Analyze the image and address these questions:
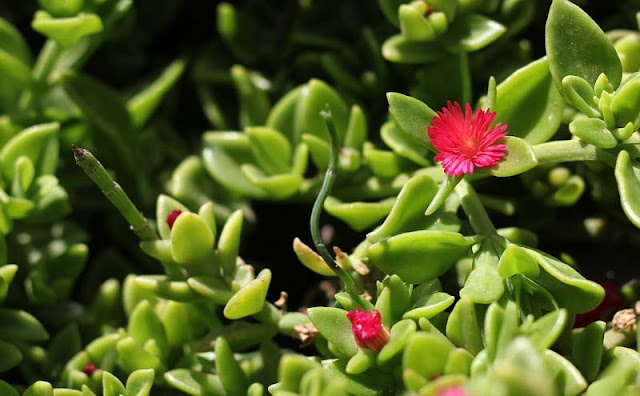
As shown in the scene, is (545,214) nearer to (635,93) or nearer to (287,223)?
(635,93)

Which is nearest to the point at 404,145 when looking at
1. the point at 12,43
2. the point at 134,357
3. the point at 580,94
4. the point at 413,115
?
the point at 413,115

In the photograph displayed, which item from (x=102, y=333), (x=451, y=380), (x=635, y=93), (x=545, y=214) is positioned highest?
(x=635, y=93)

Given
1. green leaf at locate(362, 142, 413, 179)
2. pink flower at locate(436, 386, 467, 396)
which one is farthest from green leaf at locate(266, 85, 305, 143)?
pink flower at locate(436, 386, 467, 396)

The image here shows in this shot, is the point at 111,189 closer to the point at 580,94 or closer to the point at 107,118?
the point at 107,118

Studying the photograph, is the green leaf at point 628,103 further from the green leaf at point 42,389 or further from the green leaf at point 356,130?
the green leaf at point 42,389

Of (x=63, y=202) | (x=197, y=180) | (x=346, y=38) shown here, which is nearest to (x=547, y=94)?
(x=346, y=38)

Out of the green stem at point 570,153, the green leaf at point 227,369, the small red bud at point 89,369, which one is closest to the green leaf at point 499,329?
the green stem at point 570,153

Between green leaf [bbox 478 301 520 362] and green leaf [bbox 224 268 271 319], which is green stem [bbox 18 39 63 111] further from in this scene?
green leaf [bbox 478 301 520 362]
